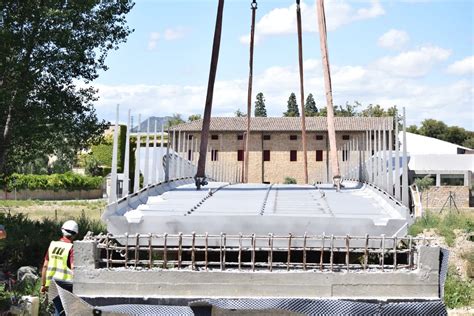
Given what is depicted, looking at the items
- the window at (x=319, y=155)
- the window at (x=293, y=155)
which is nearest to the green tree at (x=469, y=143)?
the window at (x=319, y=155)

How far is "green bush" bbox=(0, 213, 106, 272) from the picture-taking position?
45.9 ft

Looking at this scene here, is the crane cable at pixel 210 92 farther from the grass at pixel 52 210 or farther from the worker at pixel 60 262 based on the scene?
the grass at pixel 52 210

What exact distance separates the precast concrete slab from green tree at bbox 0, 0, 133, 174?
3415 millimetres

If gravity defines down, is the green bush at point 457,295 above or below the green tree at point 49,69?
below

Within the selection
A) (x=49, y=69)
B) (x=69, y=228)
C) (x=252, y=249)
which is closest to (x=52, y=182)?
(x=49, y=69)

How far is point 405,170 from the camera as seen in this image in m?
8.98

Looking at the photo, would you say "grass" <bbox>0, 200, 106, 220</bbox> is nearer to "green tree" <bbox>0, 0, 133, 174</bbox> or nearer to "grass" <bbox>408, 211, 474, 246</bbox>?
"green tree" <bbox>0, 0, 133, 174</bbox>

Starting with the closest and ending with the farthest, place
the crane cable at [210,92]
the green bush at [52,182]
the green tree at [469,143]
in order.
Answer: the crane cable at [210,92] → the green bush at [52,182] → the green tree at [469,143]

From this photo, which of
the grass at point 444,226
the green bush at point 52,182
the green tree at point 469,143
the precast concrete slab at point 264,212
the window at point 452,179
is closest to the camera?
the precast concrete slab at point 264,212

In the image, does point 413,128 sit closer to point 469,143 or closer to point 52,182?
point 469,143

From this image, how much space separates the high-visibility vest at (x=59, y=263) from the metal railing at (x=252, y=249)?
37 cm

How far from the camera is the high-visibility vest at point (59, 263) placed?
747cm

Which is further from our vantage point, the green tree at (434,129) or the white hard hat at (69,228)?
the green tree at (434,129)

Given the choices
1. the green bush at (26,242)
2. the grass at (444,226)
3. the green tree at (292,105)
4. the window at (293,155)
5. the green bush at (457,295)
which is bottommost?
the green bush at (457,295)
